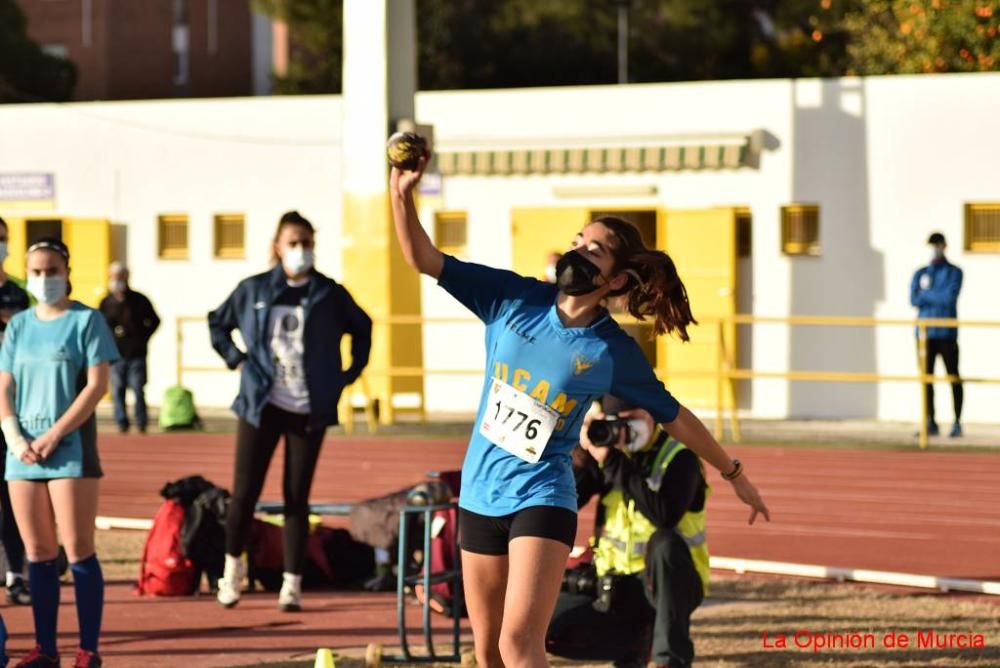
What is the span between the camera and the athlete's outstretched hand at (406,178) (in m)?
5.78

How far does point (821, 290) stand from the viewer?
73.6ft

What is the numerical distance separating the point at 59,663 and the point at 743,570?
174 inches

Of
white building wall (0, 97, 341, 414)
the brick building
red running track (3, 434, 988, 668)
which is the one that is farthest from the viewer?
the brick building

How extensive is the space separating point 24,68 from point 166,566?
38.0 metres

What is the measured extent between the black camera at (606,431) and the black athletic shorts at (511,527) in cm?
148

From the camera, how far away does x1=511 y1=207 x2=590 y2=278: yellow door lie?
23.5m

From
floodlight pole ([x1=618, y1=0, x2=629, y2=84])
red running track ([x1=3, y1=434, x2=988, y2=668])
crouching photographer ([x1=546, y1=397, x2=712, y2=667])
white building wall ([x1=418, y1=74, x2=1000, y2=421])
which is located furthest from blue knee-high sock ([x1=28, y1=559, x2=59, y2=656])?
floodlight pole ([x1=618, y1=0, x2=629, y2=84])

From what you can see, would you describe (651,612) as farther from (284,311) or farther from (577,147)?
(577,147)

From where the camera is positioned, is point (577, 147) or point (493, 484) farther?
point (577, 147)

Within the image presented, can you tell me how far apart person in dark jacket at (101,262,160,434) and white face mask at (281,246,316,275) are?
36.2 ft

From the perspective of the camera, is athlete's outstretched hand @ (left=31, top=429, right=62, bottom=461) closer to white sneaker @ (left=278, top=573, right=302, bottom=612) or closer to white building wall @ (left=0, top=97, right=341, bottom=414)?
white sneaker @ (left=278, top=573, right=302, bottom=612)

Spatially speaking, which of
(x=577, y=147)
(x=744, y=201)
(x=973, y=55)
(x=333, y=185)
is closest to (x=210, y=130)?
(x=333, y=185)

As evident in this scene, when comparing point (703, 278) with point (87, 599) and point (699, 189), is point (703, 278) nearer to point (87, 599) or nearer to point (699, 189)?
point (699, 189)

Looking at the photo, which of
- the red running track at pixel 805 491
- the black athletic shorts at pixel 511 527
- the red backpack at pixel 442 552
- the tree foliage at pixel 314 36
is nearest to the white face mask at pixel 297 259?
the red backpack at pixel 442 552
